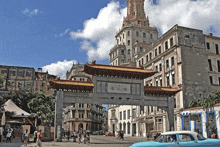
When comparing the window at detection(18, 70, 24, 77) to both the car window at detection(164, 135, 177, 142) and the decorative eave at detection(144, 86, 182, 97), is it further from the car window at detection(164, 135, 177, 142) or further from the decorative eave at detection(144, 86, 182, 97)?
the car window at detection(164, 135, 177, 142)

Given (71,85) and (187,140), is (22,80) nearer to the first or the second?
(71,85)

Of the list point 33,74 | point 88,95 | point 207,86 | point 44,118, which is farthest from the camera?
point 33,74

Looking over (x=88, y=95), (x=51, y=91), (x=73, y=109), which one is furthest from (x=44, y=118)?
(x=51, y=91)

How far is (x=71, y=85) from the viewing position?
28078mm

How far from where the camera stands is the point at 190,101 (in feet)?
127

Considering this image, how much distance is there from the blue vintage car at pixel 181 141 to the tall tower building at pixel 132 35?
55630 mm

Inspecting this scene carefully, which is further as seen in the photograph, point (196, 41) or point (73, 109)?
point (73, 109)

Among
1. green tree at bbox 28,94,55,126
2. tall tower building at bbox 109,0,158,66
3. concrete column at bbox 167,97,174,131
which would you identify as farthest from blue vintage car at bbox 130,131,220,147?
tall tower building at bbox 109,0,158,66

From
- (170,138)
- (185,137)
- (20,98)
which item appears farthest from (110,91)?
(20,98)

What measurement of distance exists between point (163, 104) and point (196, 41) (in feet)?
53.0

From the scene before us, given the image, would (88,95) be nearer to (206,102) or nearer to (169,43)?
(206,102)

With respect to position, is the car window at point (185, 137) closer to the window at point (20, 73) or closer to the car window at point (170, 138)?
the car window at point (170, 138)

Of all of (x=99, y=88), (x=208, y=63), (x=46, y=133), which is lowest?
(x=46, y=133)

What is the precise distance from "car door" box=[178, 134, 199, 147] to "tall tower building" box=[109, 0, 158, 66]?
183 ft
